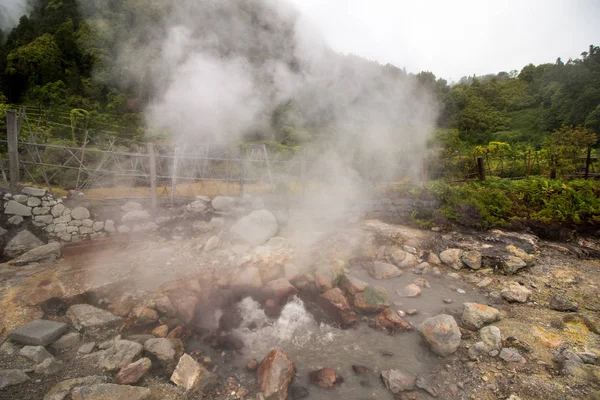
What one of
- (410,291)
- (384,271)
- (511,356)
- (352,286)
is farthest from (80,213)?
(511,356)

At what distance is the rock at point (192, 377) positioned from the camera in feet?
9.64

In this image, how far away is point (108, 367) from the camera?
9.98 ft

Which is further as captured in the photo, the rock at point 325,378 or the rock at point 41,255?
the rock at point 41,255

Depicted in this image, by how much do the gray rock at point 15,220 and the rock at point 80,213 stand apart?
888 mm


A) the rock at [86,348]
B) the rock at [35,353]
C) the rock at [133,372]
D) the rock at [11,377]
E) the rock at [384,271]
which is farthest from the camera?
the rock at [384,271]

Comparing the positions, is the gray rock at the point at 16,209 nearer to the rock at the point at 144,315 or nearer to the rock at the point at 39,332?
the rock at the point at 39,332

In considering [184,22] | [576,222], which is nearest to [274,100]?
[184,22]

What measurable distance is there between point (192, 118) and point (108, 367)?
28.0 feet

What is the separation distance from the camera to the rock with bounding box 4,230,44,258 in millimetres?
5499

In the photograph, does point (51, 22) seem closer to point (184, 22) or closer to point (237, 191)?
point (184, 22)

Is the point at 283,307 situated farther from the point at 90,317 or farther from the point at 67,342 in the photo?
the point at 67,342

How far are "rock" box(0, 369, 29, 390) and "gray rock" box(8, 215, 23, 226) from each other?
176 inches

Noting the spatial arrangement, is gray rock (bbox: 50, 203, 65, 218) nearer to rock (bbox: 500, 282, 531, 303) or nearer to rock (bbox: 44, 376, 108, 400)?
rock (bbox: 44, 376, 108, 400)

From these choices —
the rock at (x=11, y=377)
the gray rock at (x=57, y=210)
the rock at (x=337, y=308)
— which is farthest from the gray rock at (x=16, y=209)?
the rock at (x=337, y=308)
